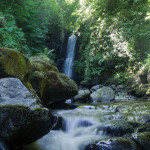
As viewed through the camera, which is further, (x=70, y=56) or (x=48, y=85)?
(x=70, y=56)

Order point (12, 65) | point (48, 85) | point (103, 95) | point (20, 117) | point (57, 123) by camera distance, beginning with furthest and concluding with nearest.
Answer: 1. point (103, 95)
2. point (48, 85)
3. point (57, 123)
4. point (12, 65)
5. point (20, 117)

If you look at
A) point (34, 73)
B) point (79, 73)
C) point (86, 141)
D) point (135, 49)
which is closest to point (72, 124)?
point (86, 141)

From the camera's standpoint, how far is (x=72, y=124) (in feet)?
12.6

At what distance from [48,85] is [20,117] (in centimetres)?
301

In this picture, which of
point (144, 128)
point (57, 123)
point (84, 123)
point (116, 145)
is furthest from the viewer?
point (84, 123)

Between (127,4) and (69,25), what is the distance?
33.5 ft

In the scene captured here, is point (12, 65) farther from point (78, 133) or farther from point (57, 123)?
point (78, 133)

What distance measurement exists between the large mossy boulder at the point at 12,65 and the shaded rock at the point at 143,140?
8.80ft

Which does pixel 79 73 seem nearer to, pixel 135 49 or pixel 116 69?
pixel 116 69

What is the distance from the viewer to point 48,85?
4.98 metres

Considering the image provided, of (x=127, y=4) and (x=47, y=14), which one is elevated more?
(x=47, y=14)

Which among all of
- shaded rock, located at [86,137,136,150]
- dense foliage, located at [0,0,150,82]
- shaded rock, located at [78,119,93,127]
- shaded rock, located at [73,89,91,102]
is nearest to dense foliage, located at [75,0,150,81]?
dense foliage, located at [0,0,150,82]

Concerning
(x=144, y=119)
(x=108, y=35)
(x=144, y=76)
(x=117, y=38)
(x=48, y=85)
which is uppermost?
(x=108, y=35)

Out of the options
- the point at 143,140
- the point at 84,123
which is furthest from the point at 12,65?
the point at 143,140
